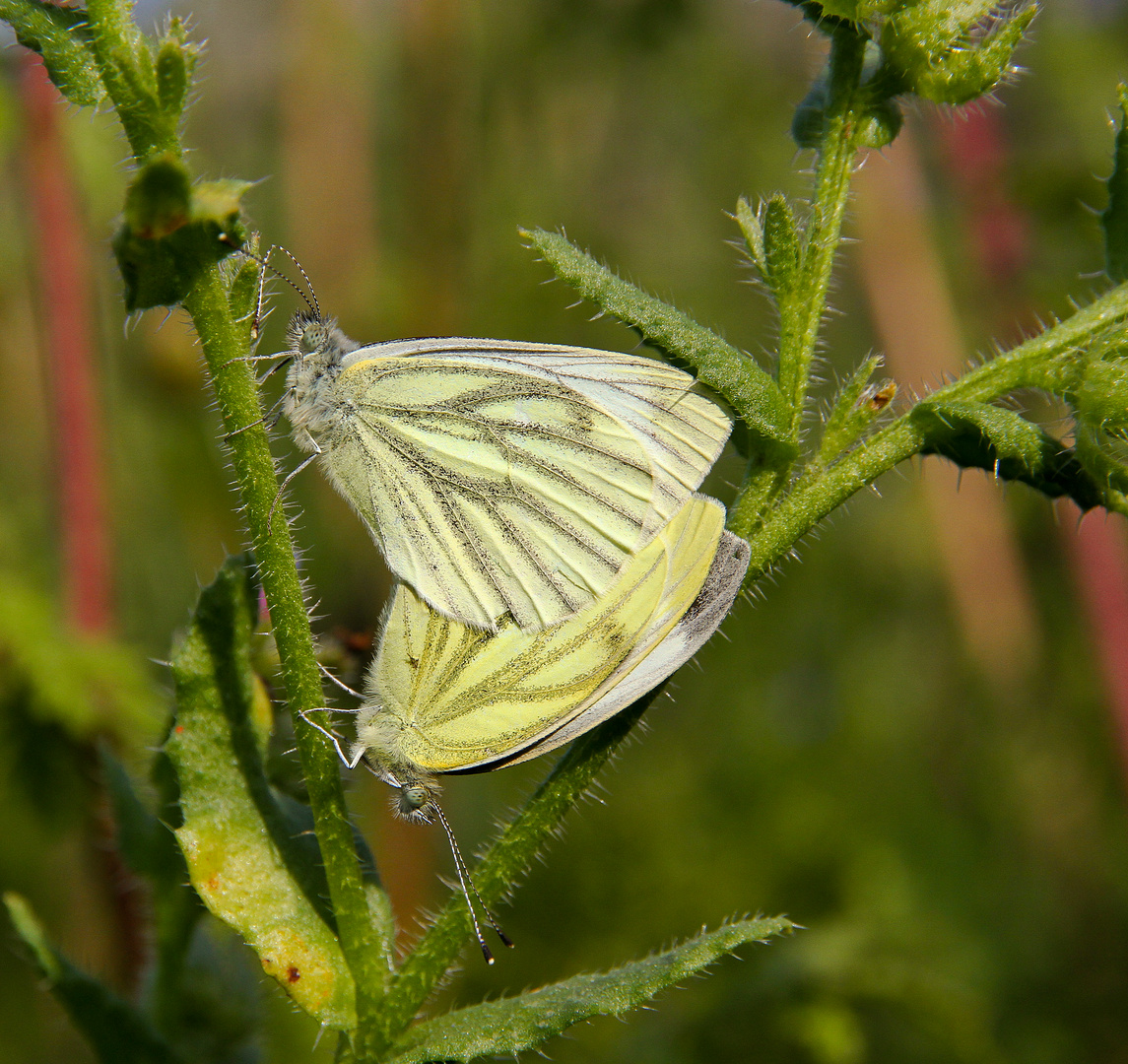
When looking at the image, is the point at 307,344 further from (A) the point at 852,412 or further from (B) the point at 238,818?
(A) the point at 852,412

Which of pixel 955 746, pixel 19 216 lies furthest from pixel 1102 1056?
pixel 19 216

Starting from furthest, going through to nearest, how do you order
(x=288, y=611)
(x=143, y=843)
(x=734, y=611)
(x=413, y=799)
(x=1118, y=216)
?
(x=734, y=611) < (x=143, y=843) < (x=413, y=799) < (x=1118, y=216) < (x=288, y=611)

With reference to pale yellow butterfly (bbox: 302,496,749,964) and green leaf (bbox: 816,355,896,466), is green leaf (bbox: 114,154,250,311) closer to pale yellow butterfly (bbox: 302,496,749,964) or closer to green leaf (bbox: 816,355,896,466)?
pale yellow butterfly (bbox: 302,496,749,964)

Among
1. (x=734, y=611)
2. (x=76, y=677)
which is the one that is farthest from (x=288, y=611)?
(x=734, y=611)

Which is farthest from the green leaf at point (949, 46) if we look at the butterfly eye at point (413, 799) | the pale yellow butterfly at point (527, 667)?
the butterfly eye at point (413, 799)

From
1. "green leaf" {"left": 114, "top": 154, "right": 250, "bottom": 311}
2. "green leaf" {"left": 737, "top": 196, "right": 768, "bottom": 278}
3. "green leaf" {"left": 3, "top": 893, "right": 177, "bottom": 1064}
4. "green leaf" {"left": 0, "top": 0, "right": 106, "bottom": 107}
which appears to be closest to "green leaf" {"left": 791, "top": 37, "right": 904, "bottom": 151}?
"green leaf" {"left": 737, "top": 196, "right": 768, "bottom": 278}

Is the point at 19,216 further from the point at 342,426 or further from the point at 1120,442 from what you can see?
the point at 1120,442
